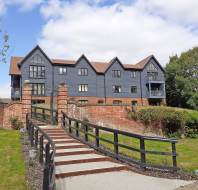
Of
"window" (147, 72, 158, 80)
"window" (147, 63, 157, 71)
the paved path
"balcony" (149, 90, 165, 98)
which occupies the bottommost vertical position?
the paved path

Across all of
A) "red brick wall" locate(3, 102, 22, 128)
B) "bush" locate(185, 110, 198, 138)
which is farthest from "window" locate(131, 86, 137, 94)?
"red brick wall" locate(3, 102, 22, 128)

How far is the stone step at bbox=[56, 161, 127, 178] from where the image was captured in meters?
9.00

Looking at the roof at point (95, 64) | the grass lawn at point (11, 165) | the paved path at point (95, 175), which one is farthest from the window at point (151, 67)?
the paved path at point (95, 175)

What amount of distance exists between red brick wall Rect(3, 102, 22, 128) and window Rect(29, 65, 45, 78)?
2518 centimetres

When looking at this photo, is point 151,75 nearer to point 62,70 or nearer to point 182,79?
point 182,79

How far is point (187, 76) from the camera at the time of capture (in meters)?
60.2

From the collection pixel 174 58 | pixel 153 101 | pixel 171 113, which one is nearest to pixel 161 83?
pixel 153 101

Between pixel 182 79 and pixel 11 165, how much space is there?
5042cm

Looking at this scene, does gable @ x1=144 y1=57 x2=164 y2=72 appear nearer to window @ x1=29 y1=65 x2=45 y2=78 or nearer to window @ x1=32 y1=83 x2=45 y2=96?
window @ x1=29 y1=65 x2=45 y2=78

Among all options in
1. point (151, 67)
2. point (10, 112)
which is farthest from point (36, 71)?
point (10, 112)

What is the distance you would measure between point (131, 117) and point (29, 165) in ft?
64.6

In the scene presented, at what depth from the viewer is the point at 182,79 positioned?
5700 cm

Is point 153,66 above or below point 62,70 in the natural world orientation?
above

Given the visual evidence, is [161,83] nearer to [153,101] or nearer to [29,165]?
[153,101]
